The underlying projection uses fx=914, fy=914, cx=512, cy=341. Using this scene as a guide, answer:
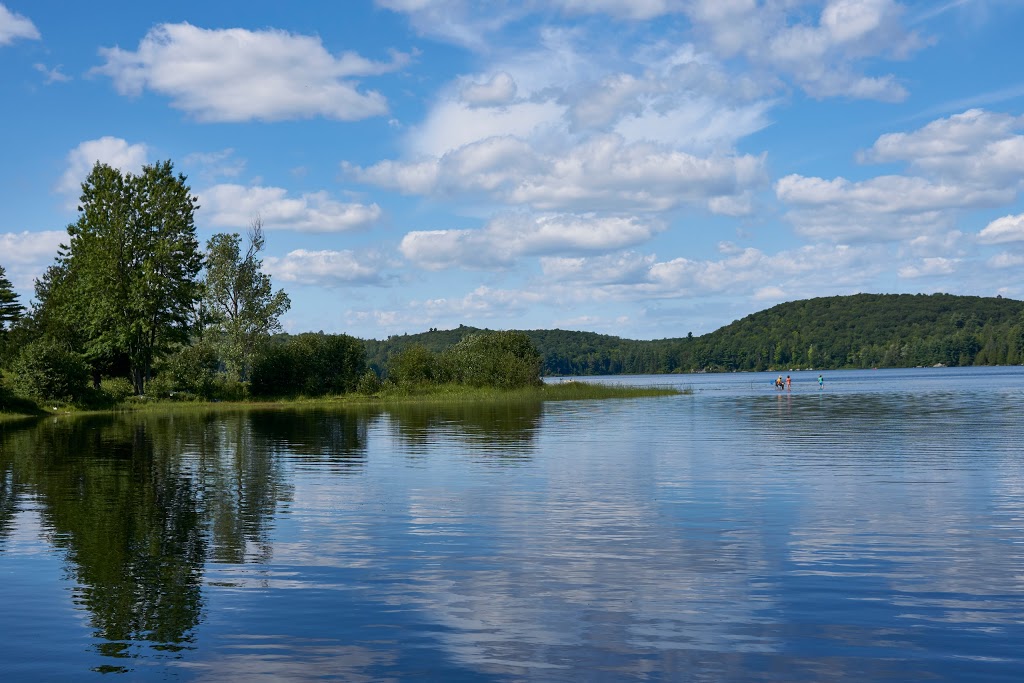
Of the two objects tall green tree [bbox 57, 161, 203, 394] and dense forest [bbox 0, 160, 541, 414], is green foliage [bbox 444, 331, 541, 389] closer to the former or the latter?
dense forest [bbox 0, 160, 541, 414]

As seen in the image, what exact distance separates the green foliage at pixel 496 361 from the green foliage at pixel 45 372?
41.5 m

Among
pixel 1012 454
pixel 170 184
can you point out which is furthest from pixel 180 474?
pixel 170 184

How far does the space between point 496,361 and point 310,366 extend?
2234cm

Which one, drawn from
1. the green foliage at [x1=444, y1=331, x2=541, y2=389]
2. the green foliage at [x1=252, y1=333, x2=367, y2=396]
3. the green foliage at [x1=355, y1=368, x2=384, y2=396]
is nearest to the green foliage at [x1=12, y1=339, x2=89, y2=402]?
the green foliage at [x1=252, y1=333, x2=367, y2=396]

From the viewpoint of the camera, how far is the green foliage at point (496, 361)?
10556 centimetres

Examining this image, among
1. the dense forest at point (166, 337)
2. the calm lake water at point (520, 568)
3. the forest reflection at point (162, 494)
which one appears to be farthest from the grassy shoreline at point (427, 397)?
the calm lake water at point (520, 568)

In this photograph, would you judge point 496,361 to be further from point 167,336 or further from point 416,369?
point 167,336

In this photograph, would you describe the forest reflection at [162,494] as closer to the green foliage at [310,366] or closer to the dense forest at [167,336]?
the dense forest at [167,336]

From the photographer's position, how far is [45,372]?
81.6 metres

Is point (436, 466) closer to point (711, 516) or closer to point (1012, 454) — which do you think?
point (711, 516)

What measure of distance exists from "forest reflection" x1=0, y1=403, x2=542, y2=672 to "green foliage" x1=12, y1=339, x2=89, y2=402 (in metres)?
Answer: 18.1

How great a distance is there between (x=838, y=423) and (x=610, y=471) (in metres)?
29.9

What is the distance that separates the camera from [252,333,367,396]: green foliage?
10756 cm

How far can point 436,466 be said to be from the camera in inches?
1364
